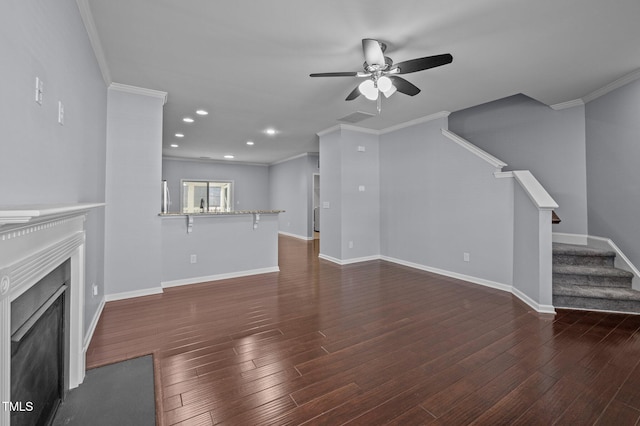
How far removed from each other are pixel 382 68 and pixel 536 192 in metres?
2.35

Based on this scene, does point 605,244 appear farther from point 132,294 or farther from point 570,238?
point 132,294

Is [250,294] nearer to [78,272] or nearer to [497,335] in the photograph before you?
[78,272]

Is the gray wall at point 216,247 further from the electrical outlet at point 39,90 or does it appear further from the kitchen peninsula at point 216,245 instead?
the electrical outlet at point 39,90

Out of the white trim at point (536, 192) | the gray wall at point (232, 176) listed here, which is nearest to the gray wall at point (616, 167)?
the white trim at point (536, 192)

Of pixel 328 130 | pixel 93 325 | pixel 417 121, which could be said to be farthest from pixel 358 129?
pixel 93 325

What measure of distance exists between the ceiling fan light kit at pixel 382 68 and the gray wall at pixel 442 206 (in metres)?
2.05

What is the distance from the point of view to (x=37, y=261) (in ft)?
3.67

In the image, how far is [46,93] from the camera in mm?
1501

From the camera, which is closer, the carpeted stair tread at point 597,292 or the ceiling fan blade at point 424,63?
the ceiling fan blade at point 424,63

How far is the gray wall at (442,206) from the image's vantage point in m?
3.99

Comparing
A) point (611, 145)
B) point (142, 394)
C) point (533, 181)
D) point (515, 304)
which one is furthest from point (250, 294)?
point (611, 145)

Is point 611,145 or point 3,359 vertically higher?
point 611,145

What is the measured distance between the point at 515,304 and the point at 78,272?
4.21 metres

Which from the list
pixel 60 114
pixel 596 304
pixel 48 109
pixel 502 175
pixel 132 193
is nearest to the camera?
pixel 48 109
